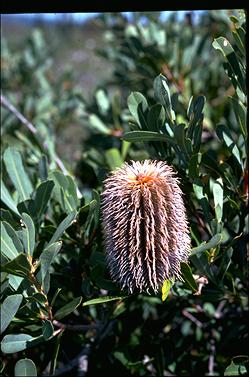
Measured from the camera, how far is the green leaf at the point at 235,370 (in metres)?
1.08

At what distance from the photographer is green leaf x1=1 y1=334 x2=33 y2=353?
40.2 inches

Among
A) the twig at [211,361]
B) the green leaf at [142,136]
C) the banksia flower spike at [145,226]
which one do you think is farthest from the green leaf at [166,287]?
the twig at [211,361]

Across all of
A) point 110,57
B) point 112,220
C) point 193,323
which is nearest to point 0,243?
point 112,220

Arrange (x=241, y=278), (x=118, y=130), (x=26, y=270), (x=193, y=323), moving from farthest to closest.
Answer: (x=118, y=130) → (x=193, y=323) → (x=241, y=278) → (x=26, y=270)

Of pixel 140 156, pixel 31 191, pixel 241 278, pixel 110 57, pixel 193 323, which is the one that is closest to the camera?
Answer: pixel 241 278

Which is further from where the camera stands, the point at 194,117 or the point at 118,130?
the point at 118,130

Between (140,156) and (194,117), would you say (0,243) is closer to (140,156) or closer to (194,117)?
(194,117)

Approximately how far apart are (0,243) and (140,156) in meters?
0.84

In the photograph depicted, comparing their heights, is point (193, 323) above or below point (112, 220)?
below

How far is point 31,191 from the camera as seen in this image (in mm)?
1329

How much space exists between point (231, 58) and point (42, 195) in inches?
16.6

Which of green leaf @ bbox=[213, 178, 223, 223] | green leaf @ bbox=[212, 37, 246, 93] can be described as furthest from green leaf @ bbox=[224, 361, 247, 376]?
green leaf @ bbox=[212, 37, 246, 93]

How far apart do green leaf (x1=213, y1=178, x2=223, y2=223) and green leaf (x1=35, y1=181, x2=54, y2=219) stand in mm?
294

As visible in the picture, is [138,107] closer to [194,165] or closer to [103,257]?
[194,165]
